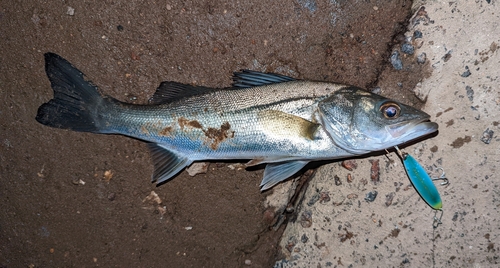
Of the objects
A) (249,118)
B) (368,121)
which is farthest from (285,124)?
(368,121)

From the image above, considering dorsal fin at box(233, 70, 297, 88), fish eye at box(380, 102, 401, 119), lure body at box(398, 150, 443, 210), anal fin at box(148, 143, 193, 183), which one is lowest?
anal fin at box(148, 143, 193, 183)

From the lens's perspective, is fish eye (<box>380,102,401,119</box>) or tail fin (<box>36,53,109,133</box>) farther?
tail fin (<box>36,53,109,133</box>)

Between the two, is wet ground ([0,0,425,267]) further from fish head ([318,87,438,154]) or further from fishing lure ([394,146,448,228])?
fishing lure ([394,146,448,228])

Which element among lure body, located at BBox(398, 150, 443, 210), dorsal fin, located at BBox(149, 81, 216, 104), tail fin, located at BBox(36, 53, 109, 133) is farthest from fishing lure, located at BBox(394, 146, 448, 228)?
tail fin, located at BBox(36, 53, 109, 133)

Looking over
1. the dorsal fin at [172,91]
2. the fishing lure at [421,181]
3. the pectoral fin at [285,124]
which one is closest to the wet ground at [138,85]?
the dorsal fin at [172,91]

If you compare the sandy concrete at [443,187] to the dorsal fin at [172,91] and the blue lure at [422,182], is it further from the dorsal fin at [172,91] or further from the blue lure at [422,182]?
the dorsal fin at [172,91]

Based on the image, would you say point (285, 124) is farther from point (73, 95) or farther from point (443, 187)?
point (73, 95)

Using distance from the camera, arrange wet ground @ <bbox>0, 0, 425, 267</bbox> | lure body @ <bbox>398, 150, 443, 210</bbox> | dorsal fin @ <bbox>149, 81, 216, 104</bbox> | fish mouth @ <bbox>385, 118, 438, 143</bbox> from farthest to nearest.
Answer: wet ground @ <bbox>0, 0, 425, 267</bbox> → dorsal fin @ <bbox>149, 81, 216, 104</bbox> → lure body @ <bbox>398, 150, 443, 210</bbox> → fish mouth @ <bbox>385, 118, 438, 143</bbox>
